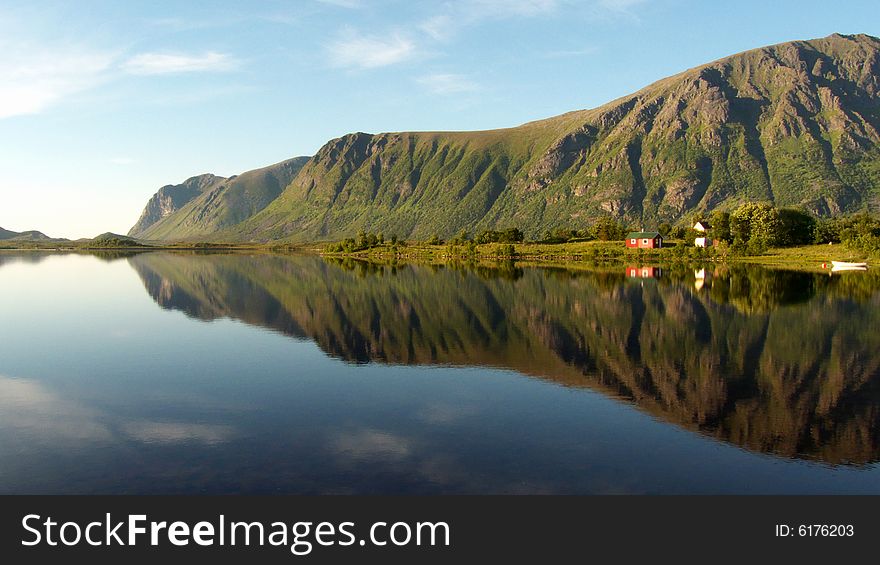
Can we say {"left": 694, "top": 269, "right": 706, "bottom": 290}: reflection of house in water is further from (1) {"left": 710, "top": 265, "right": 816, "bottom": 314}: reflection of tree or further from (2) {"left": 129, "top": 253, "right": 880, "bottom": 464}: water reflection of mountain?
(1) {"left": 710, "top": 265, "right": 816, "bottom": 314}: reflection of tree

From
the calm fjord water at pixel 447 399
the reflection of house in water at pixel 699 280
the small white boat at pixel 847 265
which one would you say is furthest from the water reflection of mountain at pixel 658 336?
the small white boat at pixel 847 265

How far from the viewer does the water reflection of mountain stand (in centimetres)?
3384

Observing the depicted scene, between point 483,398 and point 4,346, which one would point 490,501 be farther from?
point 4,346

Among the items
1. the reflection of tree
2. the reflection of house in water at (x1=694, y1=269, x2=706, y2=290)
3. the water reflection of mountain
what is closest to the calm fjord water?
the water reflection of mountain

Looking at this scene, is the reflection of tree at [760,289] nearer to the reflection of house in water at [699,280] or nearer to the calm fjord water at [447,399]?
Answer: the calm fjord water at [447,399]

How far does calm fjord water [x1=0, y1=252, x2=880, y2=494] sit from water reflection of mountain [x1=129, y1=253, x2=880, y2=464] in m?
0.31

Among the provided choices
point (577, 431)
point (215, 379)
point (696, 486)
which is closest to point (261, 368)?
point (215, 379)

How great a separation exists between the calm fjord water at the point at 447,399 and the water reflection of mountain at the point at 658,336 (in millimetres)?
305

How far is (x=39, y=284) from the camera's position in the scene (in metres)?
127

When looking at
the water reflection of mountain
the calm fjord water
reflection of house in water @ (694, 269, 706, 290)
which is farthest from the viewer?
reflection of house in water @ (694, 269, 706, 290)

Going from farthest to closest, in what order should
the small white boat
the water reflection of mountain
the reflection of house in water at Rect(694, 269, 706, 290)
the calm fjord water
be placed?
the small white boat, the reflection of house in water at Rect(694, 269, 706, 290), the water reflection of mountain, the calm fjord water

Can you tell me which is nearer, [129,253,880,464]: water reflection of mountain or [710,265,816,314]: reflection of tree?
[129,253,880,464]: water reflection of mountain

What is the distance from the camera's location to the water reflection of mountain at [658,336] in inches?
1332

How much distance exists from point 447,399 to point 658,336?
101ft
